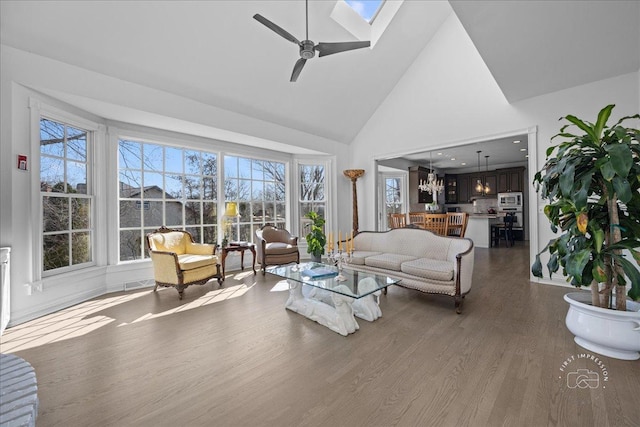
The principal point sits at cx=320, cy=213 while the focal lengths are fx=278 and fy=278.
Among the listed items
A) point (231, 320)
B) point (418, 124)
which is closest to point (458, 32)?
point (418, 124)

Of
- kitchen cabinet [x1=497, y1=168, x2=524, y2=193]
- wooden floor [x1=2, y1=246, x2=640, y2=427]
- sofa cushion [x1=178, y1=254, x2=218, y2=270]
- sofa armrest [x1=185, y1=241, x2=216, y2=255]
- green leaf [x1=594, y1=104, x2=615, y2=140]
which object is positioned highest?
kitchen cabinet [x1=497, y1=168, x2=524, y2=193]

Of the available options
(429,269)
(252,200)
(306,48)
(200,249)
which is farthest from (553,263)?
(252,200)

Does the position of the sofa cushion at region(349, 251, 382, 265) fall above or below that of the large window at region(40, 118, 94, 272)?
below

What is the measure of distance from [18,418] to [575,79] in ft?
18.8

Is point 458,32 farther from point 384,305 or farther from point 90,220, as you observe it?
point 90,220

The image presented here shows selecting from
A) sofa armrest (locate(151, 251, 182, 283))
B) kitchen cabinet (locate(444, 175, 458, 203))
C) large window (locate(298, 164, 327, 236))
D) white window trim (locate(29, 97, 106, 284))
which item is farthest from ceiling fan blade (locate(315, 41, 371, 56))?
kitchen cabinet (locate(444, 175, 458, 203))

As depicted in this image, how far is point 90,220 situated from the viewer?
386 centimetres

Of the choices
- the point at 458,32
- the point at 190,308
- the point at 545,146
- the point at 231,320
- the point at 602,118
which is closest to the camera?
the point at 602,118

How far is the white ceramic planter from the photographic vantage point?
1995 millimetres

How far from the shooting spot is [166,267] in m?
3.70

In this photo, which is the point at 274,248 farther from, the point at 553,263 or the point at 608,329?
the point at 608,329

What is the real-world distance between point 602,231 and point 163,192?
17.7 feet

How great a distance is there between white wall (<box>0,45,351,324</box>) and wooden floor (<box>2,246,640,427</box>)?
13.3 inches

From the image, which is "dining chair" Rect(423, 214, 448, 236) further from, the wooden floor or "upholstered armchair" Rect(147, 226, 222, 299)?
"upholstered armchair" Rect(147, 226, 222, 299)
